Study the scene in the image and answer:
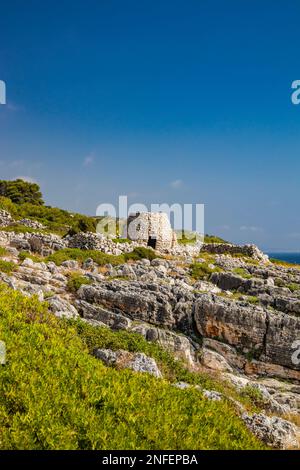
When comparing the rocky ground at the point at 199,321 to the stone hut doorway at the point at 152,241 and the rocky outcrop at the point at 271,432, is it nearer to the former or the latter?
the rocky outcrop at the point at 271,432

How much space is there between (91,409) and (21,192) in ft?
228

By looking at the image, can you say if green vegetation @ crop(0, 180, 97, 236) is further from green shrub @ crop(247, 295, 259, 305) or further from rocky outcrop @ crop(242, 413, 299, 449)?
rocky outcrop @ crop(242, 413, 299, 449)

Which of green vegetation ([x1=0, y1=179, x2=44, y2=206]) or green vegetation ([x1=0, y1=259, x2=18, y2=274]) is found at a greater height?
green vegetation ([x1=0, y1=179, x2=44, y2=206])

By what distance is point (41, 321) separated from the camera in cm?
997

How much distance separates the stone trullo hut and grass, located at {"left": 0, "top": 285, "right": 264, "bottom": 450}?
35.2 m

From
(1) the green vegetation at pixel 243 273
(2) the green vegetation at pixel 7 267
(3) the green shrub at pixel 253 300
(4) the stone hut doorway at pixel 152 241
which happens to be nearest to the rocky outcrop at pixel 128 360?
(2) the green vegetation at pixel 7 267

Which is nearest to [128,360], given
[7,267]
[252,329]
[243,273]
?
[252,329]

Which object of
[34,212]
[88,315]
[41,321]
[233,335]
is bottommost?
[233,335]

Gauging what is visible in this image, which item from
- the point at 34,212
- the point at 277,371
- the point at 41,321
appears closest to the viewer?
the point at 41,321

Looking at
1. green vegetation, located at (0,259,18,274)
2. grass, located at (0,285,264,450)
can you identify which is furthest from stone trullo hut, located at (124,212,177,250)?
grass, located at (0,285,264,450)

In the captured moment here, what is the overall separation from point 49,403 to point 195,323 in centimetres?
1052

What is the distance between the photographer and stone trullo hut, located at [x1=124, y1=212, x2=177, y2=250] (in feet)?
142

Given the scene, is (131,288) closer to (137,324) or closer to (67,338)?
(137,324)

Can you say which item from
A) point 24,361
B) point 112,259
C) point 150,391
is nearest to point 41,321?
point 24,361
